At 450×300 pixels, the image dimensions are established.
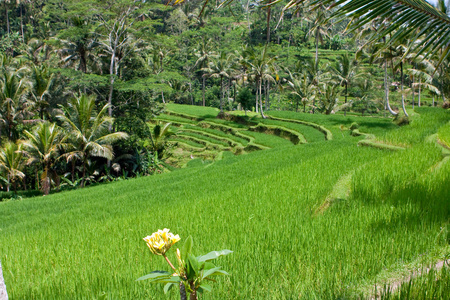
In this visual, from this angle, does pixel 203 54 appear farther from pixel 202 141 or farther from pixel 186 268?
pixel 186 268

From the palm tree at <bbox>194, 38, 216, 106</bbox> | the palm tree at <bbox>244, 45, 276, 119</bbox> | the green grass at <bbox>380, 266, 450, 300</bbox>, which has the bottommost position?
the green grass at <bbox>380, 266, 450, 300</bbox>

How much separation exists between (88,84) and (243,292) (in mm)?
17033

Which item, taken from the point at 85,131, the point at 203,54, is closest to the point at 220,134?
the point at 85,131

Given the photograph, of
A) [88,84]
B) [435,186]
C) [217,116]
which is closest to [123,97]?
[88,84]

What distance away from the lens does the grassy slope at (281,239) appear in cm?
240

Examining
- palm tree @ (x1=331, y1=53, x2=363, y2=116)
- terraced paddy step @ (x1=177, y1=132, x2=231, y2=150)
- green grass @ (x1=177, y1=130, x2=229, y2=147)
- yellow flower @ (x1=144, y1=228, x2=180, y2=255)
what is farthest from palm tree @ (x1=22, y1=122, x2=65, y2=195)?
palm tree @ (x1=331, y1=53, x2=363, y2=116)

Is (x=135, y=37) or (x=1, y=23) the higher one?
(x=1, y=23)

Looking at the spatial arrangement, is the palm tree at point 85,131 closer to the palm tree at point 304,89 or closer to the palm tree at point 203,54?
the palm tree at point 304,89

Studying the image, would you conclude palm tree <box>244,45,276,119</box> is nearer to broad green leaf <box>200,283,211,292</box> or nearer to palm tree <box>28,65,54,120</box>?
palm tree <box>28,65,54,120</box>

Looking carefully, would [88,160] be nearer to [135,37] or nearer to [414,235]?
[135,37]

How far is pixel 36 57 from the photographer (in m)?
30.3

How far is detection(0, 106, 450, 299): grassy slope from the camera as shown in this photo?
240cm

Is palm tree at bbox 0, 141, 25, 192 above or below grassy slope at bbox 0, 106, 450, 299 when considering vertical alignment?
below

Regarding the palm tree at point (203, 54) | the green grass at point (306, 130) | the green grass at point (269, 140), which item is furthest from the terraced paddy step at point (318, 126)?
the palm tree at point (203, 54)
